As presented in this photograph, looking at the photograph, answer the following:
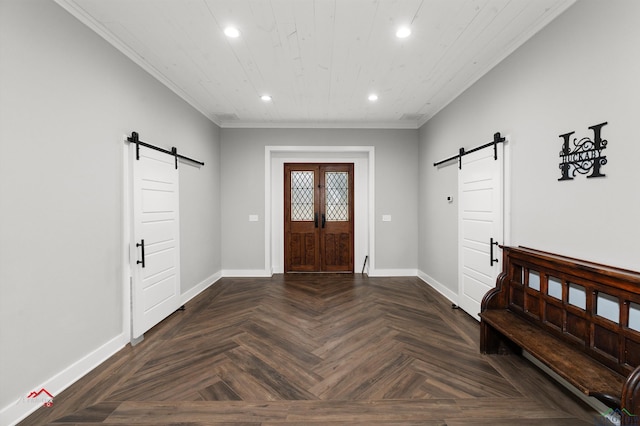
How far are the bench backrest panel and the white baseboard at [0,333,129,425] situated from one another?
3.59 metres

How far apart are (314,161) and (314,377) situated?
13.6 feet

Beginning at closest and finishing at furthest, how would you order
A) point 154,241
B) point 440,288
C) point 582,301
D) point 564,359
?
point 564,359
point 582,301
point 154,241
point 440,288

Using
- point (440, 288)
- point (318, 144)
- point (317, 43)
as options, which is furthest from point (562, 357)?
point (318, 144)

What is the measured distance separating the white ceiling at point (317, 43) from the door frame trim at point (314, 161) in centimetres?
131

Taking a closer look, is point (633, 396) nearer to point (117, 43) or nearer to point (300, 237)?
point (117, 43)

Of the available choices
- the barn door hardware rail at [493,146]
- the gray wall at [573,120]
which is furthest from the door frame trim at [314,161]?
the gray wall at [573,120]

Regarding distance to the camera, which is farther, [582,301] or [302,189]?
[302,189]

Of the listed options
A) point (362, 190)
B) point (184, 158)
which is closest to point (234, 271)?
point (184, 158)

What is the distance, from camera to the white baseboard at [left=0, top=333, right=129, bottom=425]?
172cm

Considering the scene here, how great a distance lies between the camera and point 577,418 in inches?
70.2

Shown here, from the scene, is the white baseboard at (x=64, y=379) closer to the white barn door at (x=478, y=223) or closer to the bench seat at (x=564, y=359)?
the bench seat at (x=564, y=359)

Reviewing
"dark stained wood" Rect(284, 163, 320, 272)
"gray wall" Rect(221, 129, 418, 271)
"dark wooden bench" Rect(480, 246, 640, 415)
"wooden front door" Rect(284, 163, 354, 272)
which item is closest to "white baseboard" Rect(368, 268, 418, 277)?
"gray wall" Rect(221, 129, 418, 271)

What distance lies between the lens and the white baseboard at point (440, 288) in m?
3.95

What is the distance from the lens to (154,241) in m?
3.12
